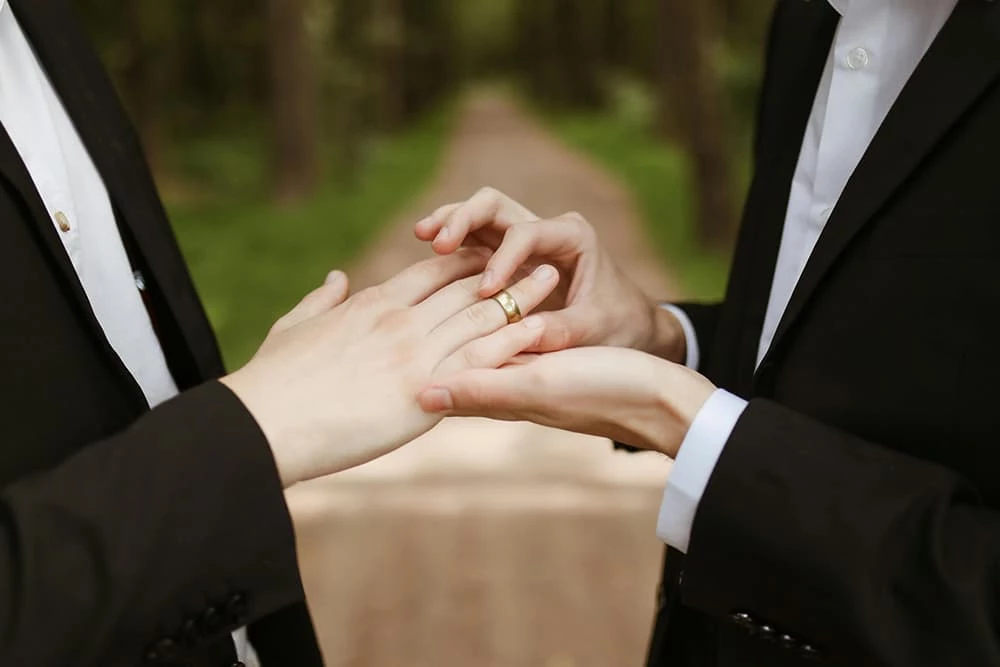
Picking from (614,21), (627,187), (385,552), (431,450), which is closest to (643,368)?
(385,552)

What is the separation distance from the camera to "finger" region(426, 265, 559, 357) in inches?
45.1

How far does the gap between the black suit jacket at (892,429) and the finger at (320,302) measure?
0.57 meters

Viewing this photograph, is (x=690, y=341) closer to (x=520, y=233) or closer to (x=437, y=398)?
(x=520, y=233)

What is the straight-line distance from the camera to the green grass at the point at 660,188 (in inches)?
245

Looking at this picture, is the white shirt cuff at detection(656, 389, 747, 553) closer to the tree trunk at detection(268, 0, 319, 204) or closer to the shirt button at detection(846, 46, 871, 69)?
the shirt button at detection(846, 46, 871, 69)

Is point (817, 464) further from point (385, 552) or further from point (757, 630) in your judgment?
point (385, 552)

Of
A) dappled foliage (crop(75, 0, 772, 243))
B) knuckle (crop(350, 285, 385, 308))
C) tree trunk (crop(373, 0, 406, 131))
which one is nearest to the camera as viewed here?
knuckle (crop(350, 285, 385, 308))

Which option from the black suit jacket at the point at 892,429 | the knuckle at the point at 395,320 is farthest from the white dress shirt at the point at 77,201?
the black suit jacket at the point at 892,429

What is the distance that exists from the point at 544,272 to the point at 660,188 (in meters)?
7.79

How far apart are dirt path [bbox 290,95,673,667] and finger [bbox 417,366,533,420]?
191 centimetres

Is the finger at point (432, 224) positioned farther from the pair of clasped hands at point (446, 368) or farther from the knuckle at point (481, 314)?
the knuckle at point (481, 314)

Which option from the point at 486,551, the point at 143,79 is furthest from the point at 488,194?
the point at 143,79

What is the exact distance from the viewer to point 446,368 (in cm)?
110

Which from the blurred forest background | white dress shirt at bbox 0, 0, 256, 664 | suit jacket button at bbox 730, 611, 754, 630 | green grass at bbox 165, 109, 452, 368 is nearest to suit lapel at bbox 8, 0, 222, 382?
white dress shirt at bbox 0, 0, 256, 664
